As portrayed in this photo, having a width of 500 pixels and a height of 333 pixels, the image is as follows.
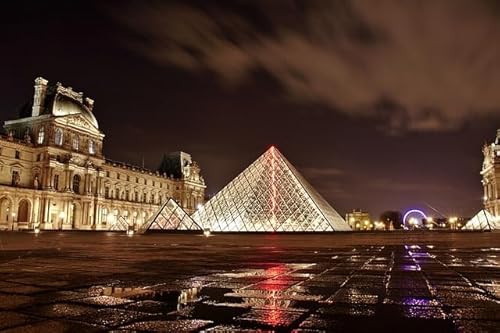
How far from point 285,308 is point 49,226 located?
62.7 meters

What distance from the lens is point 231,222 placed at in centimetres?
3875

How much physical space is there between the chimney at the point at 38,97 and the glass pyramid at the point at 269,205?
1525 inches

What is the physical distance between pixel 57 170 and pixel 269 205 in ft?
126

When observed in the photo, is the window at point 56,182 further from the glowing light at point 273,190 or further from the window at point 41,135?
the glowing light at point 273,190

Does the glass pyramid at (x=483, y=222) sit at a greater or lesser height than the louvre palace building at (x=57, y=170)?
lesser

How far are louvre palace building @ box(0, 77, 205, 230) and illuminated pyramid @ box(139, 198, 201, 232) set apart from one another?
17.9m

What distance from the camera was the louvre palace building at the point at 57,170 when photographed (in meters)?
58.2

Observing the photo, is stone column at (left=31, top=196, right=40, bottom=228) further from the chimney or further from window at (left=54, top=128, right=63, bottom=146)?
the chimney

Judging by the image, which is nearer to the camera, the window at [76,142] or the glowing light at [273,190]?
the glowing light at [273,190]

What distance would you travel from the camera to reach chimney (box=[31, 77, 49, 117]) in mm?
65188

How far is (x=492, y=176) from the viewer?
298 ft

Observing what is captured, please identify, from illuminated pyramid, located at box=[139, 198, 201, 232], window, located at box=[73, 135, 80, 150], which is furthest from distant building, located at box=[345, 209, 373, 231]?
illuminated pyramid, located at box=[139, 198, 201, 232]

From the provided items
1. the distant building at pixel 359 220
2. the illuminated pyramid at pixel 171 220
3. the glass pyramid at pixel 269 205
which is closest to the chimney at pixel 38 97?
the illuminated pyramid at pixel 171 220

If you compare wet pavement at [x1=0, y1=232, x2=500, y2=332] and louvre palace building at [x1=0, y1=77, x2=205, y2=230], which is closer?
wet pavement at [x1=0, y1=232, x2=500, y2=332]
